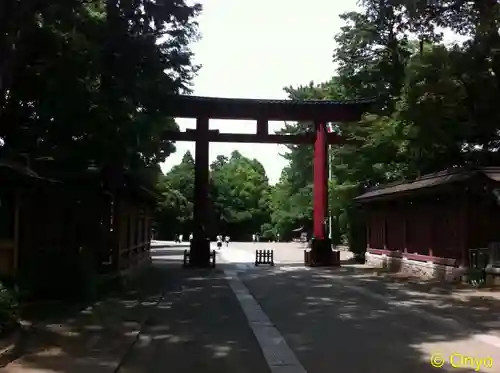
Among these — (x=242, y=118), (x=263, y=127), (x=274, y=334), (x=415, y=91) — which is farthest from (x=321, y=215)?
(x=274, y=334)

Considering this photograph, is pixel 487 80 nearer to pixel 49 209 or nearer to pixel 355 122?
pixel 355 122

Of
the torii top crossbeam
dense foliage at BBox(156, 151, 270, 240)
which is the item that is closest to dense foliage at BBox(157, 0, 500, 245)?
the torii top crossbeam

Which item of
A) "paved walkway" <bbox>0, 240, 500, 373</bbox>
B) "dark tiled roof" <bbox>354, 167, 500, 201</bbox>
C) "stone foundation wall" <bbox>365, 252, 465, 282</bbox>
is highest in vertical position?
"dark tiled roof" <bbox>354, 167, 500, 201</bbox>

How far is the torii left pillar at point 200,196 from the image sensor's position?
1130 inches

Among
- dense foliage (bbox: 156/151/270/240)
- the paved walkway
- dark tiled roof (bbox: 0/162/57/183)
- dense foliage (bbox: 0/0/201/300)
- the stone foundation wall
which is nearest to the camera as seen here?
the paved walkway

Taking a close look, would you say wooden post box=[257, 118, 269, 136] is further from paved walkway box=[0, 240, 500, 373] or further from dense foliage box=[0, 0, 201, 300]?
paved walkway box=[0, 240, 500, 373]

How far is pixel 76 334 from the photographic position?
→ 10516mm

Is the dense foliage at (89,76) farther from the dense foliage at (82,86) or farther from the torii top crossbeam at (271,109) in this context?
the torii top crossbeam at (271,109)

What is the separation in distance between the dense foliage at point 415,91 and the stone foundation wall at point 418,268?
4.04 m

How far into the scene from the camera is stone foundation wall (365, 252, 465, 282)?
813 inches

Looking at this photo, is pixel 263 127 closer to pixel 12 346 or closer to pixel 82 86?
pixel 82 86

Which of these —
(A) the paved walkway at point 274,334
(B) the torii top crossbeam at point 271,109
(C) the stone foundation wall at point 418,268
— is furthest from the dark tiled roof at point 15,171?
(B) the torii top crossbeam at point 271,109

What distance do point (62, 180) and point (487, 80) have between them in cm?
1476

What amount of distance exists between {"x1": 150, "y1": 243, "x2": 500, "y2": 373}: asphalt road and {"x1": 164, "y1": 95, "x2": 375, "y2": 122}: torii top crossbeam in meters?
10.4
